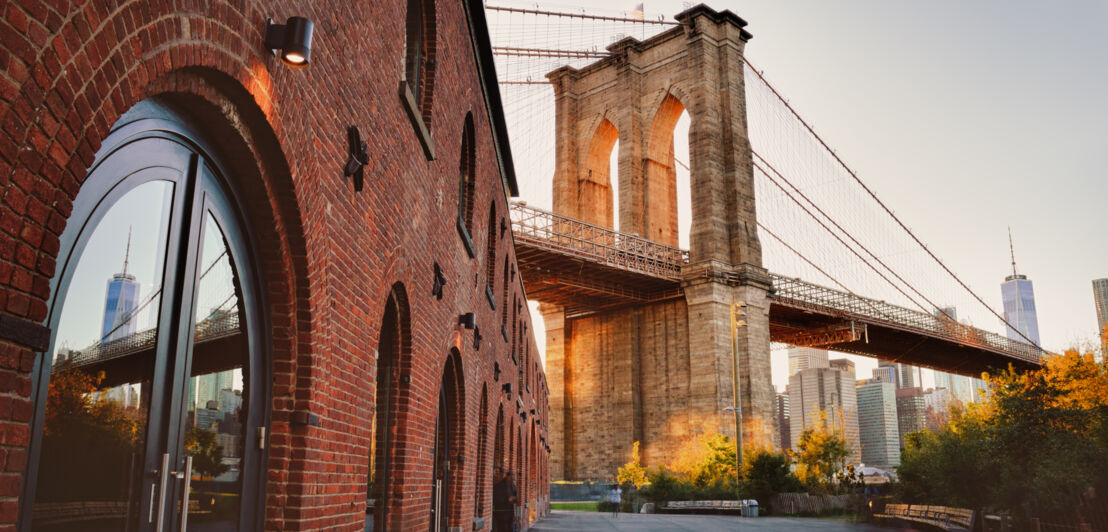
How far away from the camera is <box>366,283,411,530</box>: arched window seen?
621cm

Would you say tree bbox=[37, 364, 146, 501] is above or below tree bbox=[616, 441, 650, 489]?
above

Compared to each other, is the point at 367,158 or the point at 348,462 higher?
the point at 367,158

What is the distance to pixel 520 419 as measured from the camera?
62.8 ft

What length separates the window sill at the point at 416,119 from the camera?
19.4 ft

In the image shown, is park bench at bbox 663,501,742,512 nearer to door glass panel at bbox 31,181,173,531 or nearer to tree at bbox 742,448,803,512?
tree at bbox 742,448,803,512

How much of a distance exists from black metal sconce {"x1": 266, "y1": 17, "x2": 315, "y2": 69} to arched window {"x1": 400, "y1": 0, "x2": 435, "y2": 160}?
3.41 metres

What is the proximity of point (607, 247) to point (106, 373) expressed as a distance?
1328 inches

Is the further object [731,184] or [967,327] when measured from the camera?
[967,327]

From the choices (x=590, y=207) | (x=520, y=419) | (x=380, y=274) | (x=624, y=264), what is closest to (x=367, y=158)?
(x=380, y=274)

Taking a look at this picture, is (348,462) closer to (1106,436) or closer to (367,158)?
(367,158)

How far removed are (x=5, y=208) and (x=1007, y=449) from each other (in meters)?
14.8

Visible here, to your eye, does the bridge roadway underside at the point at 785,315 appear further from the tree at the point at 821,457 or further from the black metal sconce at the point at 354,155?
the black metal sconce at the point at 354,155

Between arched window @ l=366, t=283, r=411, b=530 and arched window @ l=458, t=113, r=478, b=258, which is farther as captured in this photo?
arched window @ l=458, t=113, r=478, b=258

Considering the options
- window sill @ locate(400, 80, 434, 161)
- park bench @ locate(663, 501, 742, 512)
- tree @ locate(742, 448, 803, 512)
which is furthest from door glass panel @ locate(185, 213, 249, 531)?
tree @ locate(742, 448, 803, 512)
